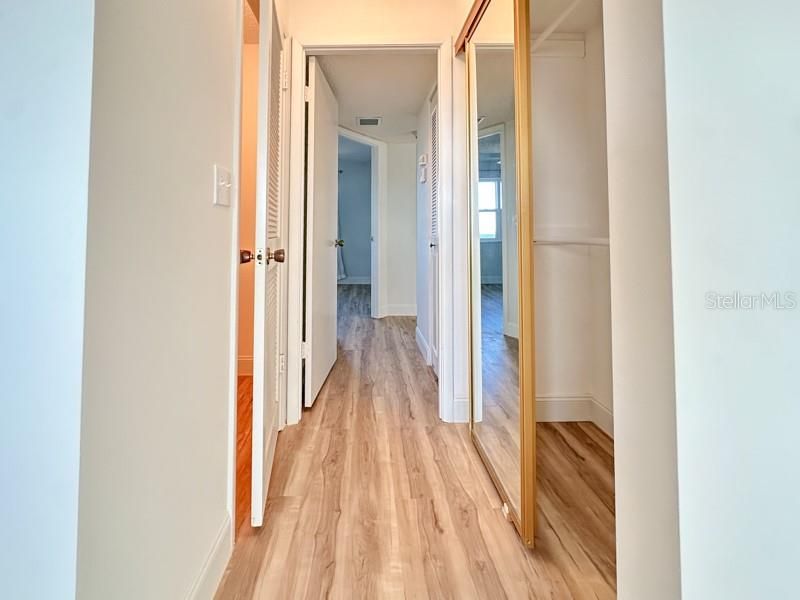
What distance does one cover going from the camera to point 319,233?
269 centimetres

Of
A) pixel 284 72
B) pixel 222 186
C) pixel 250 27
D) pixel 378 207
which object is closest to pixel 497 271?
pixel 222 186

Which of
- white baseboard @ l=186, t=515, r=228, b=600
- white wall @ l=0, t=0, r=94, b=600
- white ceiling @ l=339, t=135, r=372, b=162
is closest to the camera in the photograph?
white wall @ l=0, t=0, r=94, b=600

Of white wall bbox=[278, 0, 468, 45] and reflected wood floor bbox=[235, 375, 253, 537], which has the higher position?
white wall bbox=[278, 0, 468, 45]

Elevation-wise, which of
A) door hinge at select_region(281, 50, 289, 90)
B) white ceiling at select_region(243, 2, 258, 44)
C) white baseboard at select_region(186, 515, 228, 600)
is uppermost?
white ceiling at select_region(243, 2, 258, 44)

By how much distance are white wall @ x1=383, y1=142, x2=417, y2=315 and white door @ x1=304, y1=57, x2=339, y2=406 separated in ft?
8.26

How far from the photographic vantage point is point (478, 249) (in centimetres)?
206

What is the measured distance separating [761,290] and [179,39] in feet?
3.88

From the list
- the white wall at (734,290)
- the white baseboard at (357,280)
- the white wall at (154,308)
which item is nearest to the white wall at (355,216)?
the white baseboard at (357,280)

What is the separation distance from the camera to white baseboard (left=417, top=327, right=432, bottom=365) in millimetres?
3506

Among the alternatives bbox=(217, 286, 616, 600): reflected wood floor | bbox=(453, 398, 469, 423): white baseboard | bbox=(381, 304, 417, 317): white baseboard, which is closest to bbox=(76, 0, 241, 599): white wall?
bbox=(217, 286, 616, 600): reflected wood floor

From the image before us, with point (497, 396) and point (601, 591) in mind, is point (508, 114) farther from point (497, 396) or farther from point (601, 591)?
→ point (601, 591)

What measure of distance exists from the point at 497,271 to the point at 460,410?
2.96 ft

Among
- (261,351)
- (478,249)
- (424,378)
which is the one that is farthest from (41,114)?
(424,378)

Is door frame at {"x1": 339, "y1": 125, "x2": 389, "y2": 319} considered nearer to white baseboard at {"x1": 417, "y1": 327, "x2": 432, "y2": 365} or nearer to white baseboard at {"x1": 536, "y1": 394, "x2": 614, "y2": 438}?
white baseboard at {"x1": 417, "y1": 327, "x2": 432, "y2": 365}
